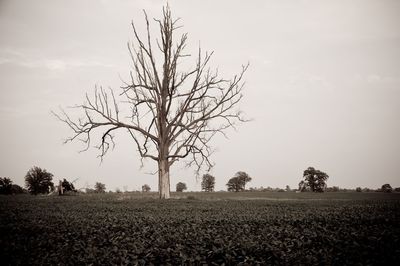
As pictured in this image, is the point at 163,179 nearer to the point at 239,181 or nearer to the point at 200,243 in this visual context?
the point at 200,243

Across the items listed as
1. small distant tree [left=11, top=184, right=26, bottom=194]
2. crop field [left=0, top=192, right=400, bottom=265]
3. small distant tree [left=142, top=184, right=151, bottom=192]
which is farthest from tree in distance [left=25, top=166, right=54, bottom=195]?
crop field [left=0, top=192, right=400, bottom=265]

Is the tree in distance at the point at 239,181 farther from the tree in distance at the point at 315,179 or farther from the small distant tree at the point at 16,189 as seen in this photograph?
the small distant tree at the point at 16,189

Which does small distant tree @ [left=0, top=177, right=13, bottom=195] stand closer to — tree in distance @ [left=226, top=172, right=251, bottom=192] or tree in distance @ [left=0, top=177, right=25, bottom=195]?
tree in distance @ [left=0, top=177, right=25, bottom=195]

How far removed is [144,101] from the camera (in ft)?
84.3

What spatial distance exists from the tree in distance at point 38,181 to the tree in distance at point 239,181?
3422 cm

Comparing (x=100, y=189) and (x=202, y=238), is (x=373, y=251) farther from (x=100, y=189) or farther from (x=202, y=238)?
(x=100, y=189)

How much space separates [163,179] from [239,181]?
126 feet

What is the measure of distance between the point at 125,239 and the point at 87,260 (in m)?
1.43

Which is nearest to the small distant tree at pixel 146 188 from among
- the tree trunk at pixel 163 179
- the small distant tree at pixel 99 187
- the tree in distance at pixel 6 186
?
the small distant tree at pixel 99 187

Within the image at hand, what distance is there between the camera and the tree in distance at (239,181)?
60500mm

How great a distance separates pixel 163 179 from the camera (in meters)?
24.4

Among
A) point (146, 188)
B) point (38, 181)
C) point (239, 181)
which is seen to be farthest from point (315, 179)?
point (38, 181)

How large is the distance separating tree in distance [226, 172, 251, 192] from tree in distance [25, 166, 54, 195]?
112 feet

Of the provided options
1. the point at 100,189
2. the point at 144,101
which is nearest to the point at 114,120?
the point at 144,101
